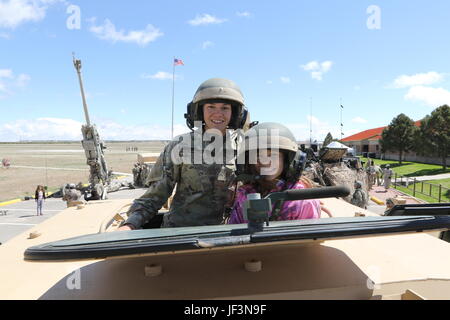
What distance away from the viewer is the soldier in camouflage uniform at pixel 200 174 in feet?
9.73

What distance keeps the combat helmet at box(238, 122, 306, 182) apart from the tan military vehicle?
604 mm

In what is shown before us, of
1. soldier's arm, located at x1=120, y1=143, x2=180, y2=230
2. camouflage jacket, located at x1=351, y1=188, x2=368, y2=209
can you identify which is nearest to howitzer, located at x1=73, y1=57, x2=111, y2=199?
camouflage jacket, located at x1=351, y1=188, x2=368, y2=209

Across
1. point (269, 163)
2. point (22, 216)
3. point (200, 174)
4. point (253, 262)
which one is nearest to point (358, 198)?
point (200, 174)

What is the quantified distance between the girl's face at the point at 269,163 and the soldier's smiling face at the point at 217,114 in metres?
0.60

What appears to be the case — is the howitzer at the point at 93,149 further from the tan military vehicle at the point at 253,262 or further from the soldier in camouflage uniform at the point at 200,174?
the tan military vehicle at the point at 253,262

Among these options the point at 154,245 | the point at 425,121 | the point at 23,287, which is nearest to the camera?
the point at 154,245

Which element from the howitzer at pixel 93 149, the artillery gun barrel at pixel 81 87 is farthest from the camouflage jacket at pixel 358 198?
the artillery gun barrel at pixel 81 87

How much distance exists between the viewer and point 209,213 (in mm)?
3055

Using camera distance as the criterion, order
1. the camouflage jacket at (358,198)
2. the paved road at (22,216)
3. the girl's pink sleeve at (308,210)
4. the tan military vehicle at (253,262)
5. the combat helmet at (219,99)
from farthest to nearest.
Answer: the paved road at (22,216)
the camouflage jacket at (358,198)
the combat helmet at (219,99)
the girl's pink sleeve at (308,210)
the tan military vehicle at (253,262)

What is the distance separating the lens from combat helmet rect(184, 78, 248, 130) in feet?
9.47

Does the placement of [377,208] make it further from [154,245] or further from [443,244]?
[154,245]

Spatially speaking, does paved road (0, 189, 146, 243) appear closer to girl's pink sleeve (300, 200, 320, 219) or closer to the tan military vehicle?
the tan military vehicle
